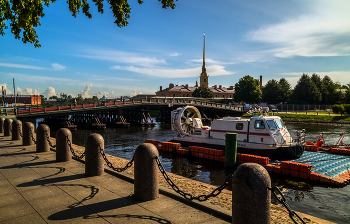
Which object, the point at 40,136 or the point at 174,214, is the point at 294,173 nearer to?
the point at 174,214

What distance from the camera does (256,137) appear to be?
20656mm

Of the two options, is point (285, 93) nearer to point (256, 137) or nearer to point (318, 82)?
point (318, 82)

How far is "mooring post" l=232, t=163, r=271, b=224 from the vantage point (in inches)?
199

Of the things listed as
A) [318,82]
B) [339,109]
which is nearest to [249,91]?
[318,82]

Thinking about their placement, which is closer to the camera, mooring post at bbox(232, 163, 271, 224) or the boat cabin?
mooring post at bbox(232, 163, 271, 224)

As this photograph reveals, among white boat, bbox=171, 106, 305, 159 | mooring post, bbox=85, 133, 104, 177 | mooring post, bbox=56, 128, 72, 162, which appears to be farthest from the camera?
white boat, bbox=171, 106, 305, 159

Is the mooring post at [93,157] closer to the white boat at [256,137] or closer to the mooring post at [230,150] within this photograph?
the mooring post at [230,150]

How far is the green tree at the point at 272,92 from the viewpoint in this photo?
→ 325 feet

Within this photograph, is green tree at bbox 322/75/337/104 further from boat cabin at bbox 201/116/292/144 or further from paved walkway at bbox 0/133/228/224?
paved walkway at bbox 0/133/228/224

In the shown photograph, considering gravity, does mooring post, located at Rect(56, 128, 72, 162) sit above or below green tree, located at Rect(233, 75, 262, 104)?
below

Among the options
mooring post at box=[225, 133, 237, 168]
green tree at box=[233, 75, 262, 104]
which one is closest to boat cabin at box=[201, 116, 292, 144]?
mooring post at box=[225, 133, 237, 168]

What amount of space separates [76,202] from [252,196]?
16.3 ft

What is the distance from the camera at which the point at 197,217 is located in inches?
253

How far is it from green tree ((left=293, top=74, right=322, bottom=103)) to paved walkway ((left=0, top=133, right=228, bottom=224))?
9706cm
